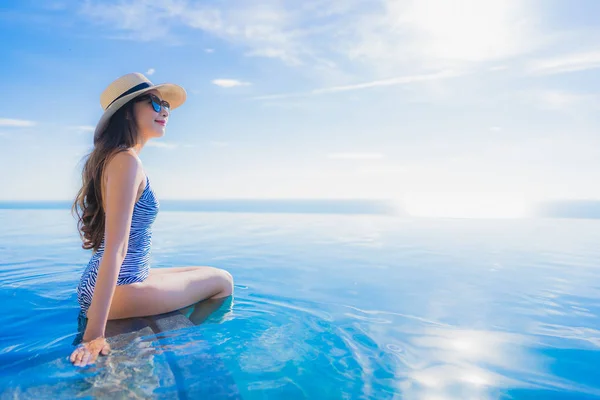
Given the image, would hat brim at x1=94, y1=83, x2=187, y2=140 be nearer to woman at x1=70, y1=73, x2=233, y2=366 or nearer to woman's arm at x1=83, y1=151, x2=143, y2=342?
woman at x1=70, y1=73, x2=233, y2=366

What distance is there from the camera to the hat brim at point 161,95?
2.72m

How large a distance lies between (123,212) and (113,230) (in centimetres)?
12

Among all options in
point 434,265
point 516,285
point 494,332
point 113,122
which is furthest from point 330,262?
point 113,122

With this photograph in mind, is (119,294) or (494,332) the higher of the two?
(119,294)

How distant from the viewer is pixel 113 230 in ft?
7.95

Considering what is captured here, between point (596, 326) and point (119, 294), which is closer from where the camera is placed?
point (119, 294)

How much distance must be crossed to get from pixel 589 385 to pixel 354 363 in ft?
4.67

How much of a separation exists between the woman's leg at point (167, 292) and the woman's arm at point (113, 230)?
17.4 inches

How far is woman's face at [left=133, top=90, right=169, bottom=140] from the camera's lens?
2.89 meters

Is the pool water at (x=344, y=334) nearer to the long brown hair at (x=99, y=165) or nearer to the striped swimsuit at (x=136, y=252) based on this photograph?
the striped swimsuit at (x=136, y=252)

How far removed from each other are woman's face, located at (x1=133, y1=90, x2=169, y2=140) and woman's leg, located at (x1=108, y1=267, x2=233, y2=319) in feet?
3.61

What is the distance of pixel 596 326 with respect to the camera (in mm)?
3586

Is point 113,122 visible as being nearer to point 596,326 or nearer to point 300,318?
point 300,318

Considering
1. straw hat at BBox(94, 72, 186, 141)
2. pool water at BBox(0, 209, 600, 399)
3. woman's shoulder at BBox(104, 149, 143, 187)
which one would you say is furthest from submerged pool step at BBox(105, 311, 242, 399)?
straw hat at BBox(94, 72, 186, 141)
